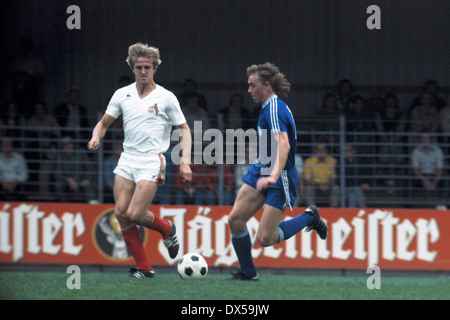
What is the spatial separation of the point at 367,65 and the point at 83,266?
5.75 meters

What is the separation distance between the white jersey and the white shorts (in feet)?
0.21

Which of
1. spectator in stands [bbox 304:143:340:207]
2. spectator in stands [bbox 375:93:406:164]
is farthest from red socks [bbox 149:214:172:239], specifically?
spectator in stands [bbox 375:93:406:164]

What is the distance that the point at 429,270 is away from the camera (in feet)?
37.0

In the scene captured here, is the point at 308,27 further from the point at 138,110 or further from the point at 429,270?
the point at 138,110

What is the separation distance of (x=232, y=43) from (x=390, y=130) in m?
2.90

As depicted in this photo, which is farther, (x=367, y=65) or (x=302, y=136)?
(x=367, y=65)

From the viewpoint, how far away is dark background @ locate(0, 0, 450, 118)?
1300 cm

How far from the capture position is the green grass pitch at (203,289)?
692cm

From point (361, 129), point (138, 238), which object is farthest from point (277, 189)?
point (361, 129)

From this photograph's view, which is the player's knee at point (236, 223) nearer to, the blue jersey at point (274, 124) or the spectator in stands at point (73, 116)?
the blue jersey at point (274, 124)

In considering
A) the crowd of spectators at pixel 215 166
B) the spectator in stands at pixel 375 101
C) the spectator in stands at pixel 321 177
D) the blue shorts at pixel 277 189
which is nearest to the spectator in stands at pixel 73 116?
the crowd of spectators at pixel 215 166

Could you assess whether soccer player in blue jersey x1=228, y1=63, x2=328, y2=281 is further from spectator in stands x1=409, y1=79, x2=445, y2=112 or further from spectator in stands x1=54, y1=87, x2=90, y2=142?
spectator in stands x1=409, y1=79, x2=445, y2=112

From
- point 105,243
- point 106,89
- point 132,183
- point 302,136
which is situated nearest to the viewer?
point 132,183

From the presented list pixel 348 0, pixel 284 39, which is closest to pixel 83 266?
pixel 284 39
